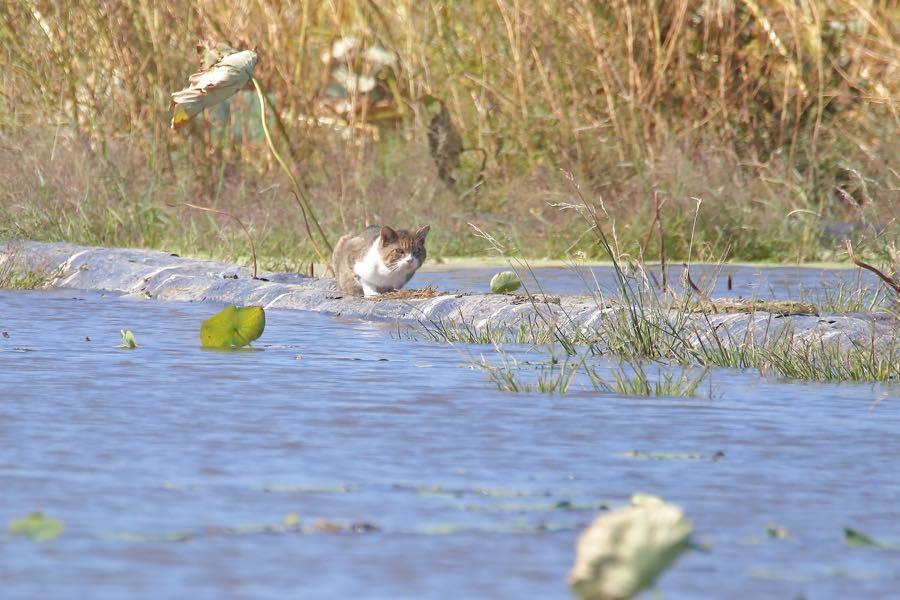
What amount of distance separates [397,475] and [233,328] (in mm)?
3964

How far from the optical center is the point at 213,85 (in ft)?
41.7

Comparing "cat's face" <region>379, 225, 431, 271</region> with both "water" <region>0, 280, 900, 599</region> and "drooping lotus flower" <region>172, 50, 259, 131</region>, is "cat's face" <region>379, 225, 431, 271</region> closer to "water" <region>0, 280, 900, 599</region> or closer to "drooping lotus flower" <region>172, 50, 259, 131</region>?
"drooping lotus flower" <region>172, 50, 259, 131</region>

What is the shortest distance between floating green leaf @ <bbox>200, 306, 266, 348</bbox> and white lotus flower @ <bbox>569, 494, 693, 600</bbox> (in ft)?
19.0

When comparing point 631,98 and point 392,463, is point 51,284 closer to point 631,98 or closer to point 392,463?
point 631,98

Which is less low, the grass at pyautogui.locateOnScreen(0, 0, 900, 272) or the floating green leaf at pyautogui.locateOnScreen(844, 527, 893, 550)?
the floating green leaf at pyautogui.locateOnScreen(844, 527, 893, 550)

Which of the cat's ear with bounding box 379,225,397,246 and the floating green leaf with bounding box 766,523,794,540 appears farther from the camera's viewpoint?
the cat's ear with bounding box 379,225,397,246

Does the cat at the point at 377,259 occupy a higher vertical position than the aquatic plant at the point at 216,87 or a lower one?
lower

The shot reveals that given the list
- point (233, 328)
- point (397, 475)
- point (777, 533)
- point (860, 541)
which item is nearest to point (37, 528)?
point (397, 475)

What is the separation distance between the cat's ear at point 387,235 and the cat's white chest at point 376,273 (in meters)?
0.11

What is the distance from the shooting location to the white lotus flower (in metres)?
3.94

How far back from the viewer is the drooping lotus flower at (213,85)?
41.5ft

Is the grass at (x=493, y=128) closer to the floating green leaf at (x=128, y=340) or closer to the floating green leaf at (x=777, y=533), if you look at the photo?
the floating green leaf at (x=128, y=340)

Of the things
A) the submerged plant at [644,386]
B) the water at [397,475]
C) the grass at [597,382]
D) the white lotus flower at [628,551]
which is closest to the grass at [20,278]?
the water at [397,475]

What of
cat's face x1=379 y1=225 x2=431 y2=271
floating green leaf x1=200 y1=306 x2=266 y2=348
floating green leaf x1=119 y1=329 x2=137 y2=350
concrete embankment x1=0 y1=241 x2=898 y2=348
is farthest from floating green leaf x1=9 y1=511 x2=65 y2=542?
cat's face x1=379 y1=225 x2=431 y2=271
